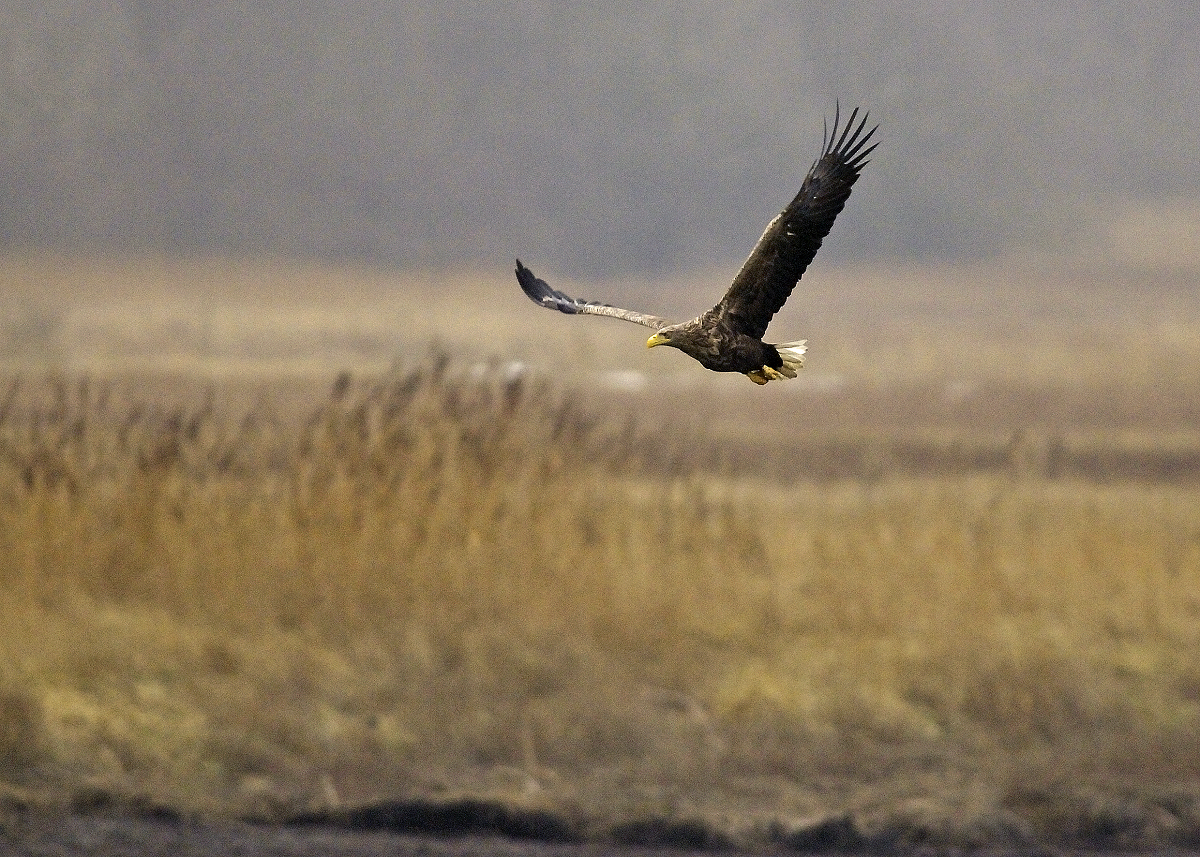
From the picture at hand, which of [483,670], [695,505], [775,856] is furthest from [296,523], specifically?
[775,856]

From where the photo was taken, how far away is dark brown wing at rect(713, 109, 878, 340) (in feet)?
7.50

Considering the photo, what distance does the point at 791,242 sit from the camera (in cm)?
258

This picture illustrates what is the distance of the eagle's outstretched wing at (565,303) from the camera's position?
233 cm

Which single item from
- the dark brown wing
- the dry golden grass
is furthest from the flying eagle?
the dry golden grass

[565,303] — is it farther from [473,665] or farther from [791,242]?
[473,665]

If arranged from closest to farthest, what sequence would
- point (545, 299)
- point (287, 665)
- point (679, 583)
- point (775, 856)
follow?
1. point (545, 299)
2. point (775, 856)
3. point (287, 665)
4. point (679, 583)

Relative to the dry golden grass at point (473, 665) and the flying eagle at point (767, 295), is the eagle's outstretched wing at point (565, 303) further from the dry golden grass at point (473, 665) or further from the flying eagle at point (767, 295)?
the dry golden grass at point (473, 665)

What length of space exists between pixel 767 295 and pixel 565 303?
2.37ft

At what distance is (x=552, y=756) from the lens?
960 cm

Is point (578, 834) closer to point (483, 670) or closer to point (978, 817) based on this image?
point (483, 670)

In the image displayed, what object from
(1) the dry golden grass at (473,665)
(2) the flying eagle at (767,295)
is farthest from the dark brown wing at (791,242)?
(1) the dry golden grass at (473,665)

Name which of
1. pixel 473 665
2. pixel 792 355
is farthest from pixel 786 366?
pixel 473 665

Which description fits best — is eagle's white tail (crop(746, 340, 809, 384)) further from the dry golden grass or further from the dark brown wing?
the dry golden grass

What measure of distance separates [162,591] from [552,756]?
2.75 m
